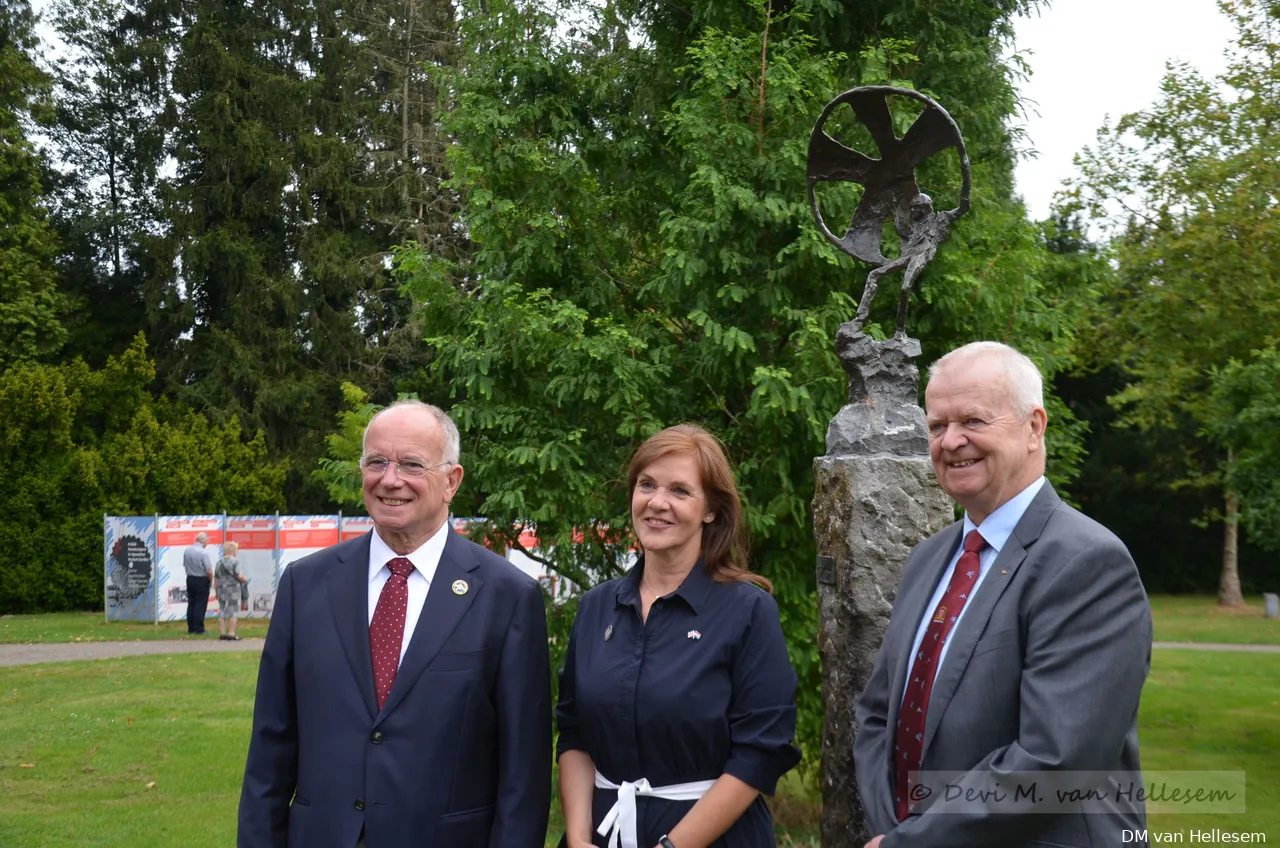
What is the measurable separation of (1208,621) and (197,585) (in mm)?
20636

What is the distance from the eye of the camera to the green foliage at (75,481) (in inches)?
966

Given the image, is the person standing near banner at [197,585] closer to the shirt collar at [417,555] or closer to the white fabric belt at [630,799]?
the shirt collar at [417,555]

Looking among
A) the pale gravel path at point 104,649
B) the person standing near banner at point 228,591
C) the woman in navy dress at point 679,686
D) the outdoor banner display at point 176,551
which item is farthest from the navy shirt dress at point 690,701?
the outdoor banner display at point 176,551

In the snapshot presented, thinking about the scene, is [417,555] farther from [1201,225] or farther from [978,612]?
[1201,225]

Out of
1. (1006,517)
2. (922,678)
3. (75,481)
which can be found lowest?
(75,481)

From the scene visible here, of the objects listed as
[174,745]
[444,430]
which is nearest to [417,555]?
[444,430]

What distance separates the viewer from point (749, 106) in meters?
7.90

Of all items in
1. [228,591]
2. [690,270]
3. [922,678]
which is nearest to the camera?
[922,678]

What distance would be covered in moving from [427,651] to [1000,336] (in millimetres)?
5823

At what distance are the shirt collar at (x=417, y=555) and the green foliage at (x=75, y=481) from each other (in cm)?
2384

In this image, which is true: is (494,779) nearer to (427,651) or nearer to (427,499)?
(427,651)

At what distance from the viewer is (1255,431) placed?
9695 millimetres

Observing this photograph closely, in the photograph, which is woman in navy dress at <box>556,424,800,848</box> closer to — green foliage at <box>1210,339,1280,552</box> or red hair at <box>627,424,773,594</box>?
red hair at <box>627,424,773,594</box>

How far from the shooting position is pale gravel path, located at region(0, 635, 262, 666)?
1630 cm
